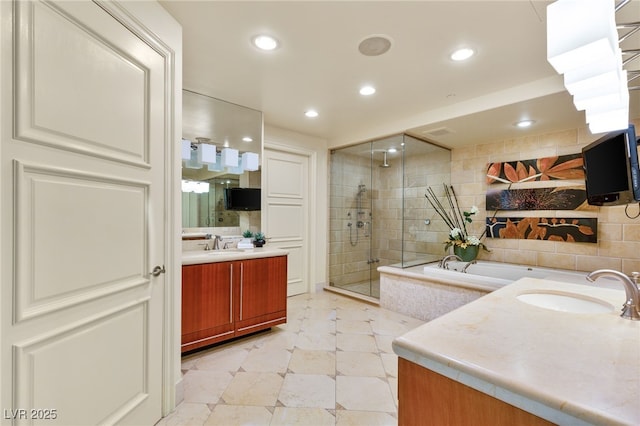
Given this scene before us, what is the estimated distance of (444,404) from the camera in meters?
0.78

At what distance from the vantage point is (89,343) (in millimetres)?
1205

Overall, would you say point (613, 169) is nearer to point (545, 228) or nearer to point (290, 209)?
point (545, 228)

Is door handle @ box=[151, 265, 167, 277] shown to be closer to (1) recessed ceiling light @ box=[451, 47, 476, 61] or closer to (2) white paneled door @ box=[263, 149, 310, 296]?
(2) white paneled door @ box=[263, 149, 310, 296]

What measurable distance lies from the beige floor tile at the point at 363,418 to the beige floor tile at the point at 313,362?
0.42 meters

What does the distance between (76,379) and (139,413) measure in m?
0.48

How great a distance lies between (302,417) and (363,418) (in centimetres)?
36

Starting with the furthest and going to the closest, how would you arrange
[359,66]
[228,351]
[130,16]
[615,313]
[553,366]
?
[228,351]
[359,66]
[130,16]
[615,313]
[553,366]

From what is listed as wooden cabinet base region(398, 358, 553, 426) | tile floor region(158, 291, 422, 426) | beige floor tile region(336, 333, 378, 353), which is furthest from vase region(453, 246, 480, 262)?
wooden cabinet base region(398, 358, 553, 426)

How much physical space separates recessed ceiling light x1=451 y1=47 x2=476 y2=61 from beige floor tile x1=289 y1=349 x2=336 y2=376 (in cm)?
252

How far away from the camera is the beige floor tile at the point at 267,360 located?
2135 mm

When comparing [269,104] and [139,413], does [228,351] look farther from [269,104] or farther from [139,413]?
[269,104]

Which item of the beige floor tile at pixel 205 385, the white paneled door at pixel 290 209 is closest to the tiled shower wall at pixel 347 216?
the white paneled door at pixel 290 209

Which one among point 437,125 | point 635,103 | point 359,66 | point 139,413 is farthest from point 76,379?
point 635,103

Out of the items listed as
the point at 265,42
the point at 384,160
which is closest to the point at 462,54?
the point at 265,42
